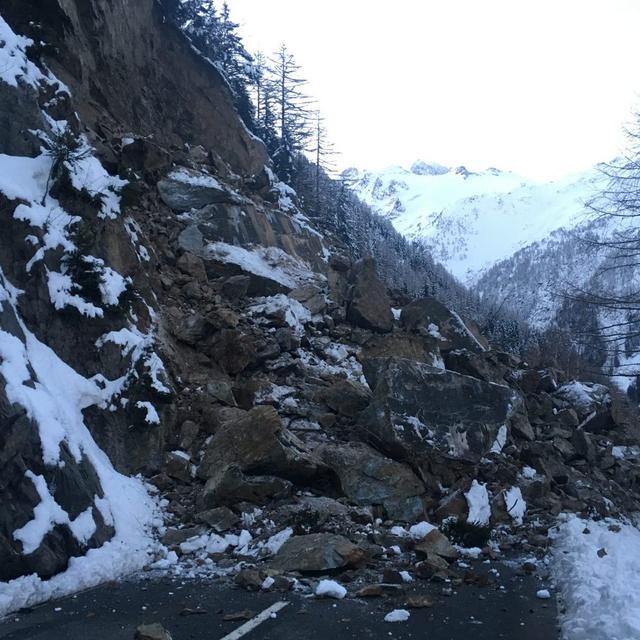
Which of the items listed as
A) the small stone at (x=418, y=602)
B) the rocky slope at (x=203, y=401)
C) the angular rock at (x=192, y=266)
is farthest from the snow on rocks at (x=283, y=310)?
the small stone at (x=418, y=602)

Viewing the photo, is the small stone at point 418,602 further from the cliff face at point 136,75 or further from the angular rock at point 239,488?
A: the cliff face at point 136,75

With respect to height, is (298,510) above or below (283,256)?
below

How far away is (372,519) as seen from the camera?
11.1 metres

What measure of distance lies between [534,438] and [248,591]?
12.9 meters

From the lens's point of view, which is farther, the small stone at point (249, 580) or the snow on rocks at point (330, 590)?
the small stone at point (249, 580)

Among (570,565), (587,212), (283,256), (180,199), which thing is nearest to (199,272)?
(180,199)

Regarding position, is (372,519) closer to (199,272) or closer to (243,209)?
(199,272)

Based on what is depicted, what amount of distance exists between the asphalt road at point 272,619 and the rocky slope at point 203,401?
468 mm

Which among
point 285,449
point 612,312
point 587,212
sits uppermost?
point 587,212

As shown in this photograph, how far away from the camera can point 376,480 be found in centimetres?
1234

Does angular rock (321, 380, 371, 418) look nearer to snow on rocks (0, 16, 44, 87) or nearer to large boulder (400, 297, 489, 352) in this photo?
large boulder (400, 297, 489, 352)

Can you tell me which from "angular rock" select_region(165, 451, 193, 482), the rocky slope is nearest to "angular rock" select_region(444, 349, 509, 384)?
the rocky slope

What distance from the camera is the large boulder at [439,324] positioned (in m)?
22.1

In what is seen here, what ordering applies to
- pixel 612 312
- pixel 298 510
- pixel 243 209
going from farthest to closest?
pixel 243 209
pixel 612 312
pixel 298 510
